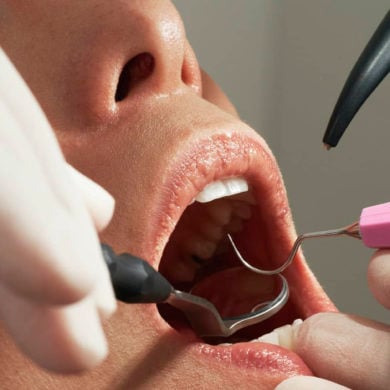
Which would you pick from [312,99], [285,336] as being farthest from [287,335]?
[312,99]

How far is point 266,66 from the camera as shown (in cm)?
110

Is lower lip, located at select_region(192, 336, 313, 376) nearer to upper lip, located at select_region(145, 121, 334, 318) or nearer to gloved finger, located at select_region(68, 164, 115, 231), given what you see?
upper lip, located at select_region(145, 121, 334, 318)

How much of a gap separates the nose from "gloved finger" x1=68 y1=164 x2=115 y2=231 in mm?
239

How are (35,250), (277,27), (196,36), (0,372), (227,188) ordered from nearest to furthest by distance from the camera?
1. (35,250)
2. (0,372)
3. (227,188)
4. (196,36)
5. (277,27)

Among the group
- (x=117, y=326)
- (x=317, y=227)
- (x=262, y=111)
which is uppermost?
(x=117, y=326)

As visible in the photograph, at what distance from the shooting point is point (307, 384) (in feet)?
1.40

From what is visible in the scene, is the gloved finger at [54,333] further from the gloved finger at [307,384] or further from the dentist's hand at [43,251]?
the gloved finger at [307,384]

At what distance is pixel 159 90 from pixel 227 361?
0.20m

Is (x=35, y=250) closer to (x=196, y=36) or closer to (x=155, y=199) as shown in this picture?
(x=155, y=199)

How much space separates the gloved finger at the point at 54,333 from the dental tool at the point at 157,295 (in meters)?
0.06

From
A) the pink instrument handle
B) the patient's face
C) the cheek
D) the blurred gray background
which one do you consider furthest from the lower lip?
the blurred gray background

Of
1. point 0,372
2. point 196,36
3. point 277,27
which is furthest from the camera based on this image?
point 277,27

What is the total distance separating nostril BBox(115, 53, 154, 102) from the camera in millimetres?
501

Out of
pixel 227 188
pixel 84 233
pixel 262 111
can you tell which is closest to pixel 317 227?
pixel 262 111
